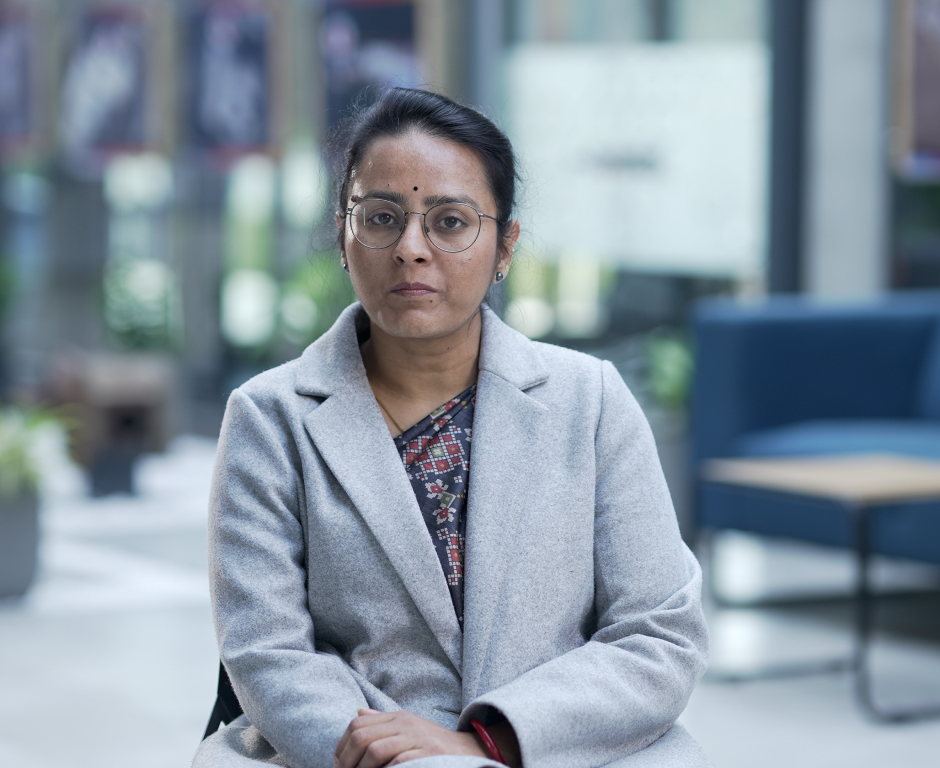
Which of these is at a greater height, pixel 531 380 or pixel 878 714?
pixel 531 380

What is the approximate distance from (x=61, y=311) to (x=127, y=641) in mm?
8086

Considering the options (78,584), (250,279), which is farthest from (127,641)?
(250,279)

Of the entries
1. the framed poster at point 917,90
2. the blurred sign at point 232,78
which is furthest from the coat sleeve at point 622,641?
the blurred sign at point 232,78

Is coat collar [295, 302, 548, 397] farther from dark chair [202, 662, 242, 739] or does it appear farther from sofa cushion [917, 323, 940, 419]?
sofa cushion [917, 323, 940, 419]

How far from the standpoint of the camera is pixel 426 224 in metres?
1.69

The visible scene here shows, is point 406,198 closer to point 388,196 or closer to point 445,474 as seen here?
point 388,196

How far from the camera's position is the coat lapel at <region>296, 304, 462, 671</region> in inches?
65.2

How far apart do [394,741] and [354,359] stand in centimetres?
51

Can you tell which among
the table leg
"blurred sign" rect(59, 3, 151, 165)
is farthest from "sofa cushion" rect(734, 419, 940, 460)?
"blurred sign" rect(59, 3, 151, 165)

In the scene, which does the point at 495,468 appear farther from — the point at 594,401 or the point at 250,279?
the point at 250,279

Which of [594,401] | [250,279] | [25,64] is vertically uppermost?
[25,64]

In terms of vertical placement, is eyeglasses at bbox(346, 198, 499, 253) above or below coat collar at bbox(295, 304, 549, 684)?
above

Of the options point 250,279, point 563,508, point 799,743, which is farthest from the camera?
point 250,279

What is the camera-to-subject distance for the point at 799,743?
3580 millimetres
